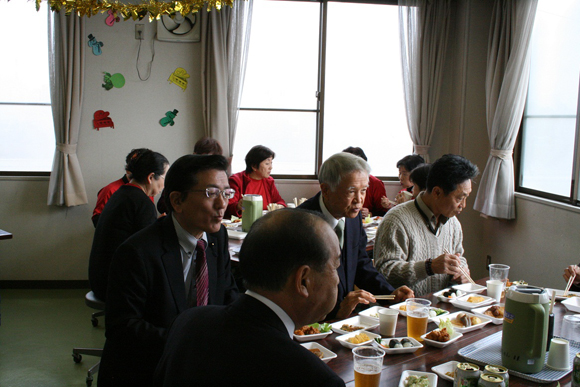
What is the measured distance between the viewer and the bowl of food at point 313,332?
69.5 inches

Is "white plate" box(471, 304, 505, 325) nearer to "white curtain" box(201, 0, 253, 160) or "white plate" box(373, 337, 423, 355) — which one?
"white plate" box(373, 337, 423, 355)

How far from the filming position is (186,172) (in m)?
1.98

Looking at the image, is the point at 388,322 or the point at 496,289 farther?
the point at 496,289

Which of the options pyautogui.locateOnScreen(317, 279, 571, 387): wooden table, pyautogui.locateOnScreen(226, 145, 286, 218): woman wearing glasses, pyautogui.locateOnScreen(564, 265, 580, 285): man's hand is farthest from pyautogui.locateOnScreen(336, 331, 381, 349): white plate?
pyautogui.locateOnScreen(226, 145, 286, 218): woman wearing glasses

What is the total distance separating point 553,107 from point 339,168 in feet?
9.87

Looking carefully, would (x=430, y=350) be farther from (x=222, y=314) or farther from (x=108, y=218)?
(x=108, y=218)

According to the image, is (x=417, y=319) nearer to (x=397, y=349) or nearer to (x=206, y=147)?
(x=397, y=349)

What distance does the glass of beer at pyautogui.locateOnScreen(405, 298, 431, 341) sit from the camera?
5.98 feet

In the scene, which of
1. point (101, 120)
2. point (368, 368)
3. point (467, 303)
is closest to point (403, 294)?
point (467, 303)

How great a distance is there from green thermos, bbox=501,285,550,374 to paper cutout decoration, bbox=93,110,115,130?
4.60m

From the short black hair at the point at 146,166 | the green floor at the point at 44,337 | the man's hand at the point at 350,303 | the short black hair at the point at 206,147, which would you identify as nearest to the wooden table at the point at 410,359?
the man's hand at the point at 350,303

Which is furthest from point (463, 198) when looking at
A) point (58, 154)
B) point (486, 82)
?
point (58, 154)

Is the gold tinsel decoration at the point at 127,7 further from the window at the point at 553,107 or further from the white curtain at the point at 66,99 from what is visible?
the window at the point at 553,107

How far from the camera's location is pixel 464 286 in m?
2.49
